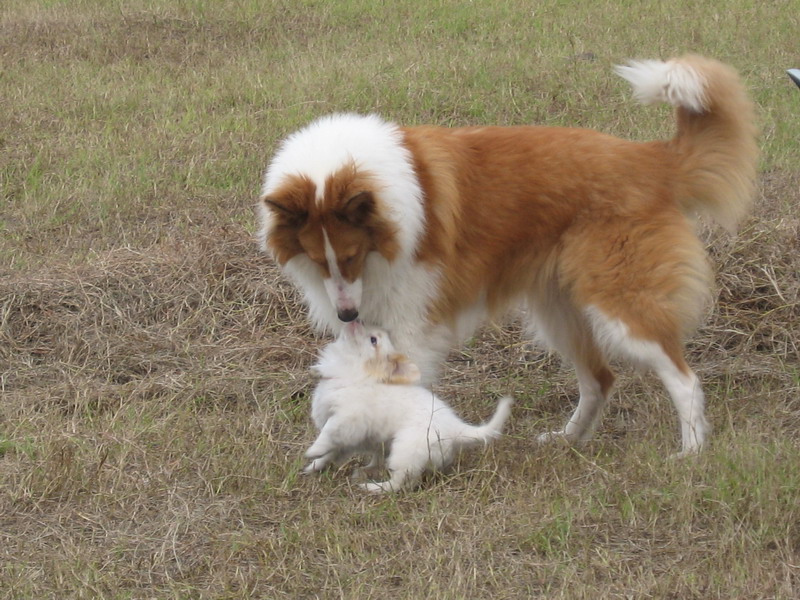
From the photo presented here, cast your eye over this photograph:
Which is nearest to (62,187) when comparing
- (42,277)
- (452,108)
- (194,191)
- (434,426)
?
(194,191)

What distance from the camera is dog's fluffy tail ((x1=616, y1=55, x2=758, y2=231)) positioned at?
5047 mm

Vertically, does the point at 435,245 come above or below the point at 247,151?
above

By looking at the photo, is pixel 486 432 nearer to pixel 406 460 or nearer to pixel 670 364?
pixel 406 460

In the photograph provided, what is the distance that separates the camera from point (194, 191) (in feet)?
27.6

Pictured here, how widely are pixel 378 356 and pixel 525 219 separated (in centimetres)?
100

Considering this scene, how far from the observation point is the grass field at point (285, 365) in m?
4.04

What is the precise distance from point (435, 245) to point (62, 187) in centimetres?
451

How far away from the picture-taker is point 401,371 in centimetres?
489

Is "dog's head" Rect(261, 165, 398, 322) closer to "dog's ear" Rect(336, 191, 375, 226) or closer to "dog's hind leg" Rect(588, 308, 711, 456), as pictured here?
Answer: "dog's ear" Rect(336, 191, 375, 226)

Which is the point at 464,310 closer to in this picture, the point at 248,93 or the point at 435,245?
the point at 435,245

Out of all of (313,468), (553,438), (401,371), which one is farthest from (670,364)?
(313,468)

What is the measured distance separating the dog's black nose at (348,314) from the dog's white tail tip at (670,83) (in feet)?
5.59

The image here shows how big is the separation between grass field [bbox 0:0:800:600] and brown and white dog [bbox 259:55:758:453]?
0.66 metres

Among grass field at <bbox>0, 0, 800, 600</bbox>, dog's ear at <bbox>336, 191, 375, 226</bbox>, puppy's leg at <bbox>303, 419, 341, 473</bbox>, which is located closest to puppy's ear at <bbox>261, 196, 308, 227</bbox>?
dog's ear at <bbox>336, 191, 375, 226</bbox>
